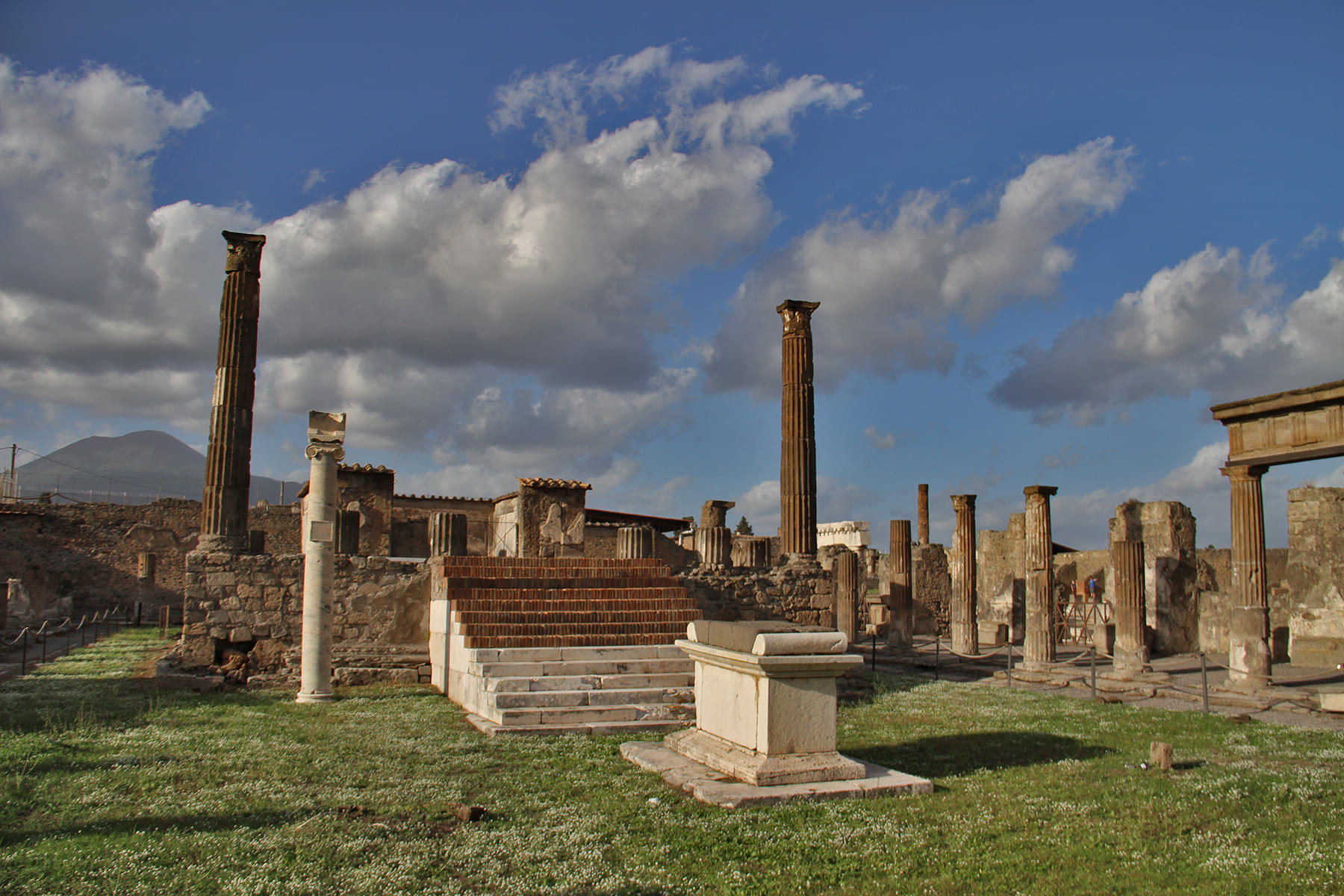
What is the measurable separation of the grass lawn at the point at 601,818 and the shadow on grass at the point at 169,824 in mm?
22

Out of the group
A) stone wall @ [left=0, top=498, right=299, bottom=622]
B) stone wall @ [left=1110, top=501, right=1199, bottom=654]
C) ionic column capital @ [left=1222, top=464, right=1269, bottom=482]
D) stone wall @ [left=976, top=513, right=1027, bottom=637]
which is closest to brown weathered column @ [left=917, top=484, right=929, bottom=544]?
stone wall @ [left=976, top=513, right=1027, bottom=637]

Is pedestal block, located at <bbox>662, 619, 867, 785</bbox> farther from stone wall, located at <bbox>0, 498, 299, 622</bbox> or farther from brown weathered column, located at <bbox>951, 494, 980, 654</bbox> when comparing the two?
stone wall, located at <bbox>0, 498, 299, 622</bbox>

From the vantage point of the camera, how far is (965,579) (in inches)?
866

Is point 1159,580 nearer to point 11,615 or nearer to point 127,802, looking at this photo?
point 127,802

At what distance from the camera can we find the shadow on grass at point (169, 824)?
5.13 meters

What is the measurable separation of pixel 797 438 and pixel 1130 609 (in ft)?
22.9

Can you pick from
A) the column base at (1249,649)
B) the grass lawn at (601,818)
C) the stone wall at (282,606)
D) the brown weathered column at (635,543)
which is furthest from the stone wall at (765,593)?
the column base at (1249,649)

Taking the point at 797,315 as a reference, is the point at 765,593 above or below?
below

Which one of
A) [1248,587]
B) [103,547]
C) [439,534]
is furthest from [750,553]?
[103,547]

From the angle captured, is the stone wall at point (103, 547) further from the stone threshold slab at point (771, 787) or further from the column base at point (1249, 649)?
the column base at point (1249, 649)

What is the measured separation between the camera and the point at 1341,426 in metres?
11.5

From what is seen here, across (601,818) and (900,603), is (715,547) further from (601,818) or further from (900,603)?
(900,603)

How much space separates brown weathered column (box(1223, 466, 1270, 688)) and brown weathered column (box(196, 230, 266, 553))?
49.3 ft

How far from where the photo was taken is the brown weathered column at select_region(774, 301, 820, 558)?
16016 mm
